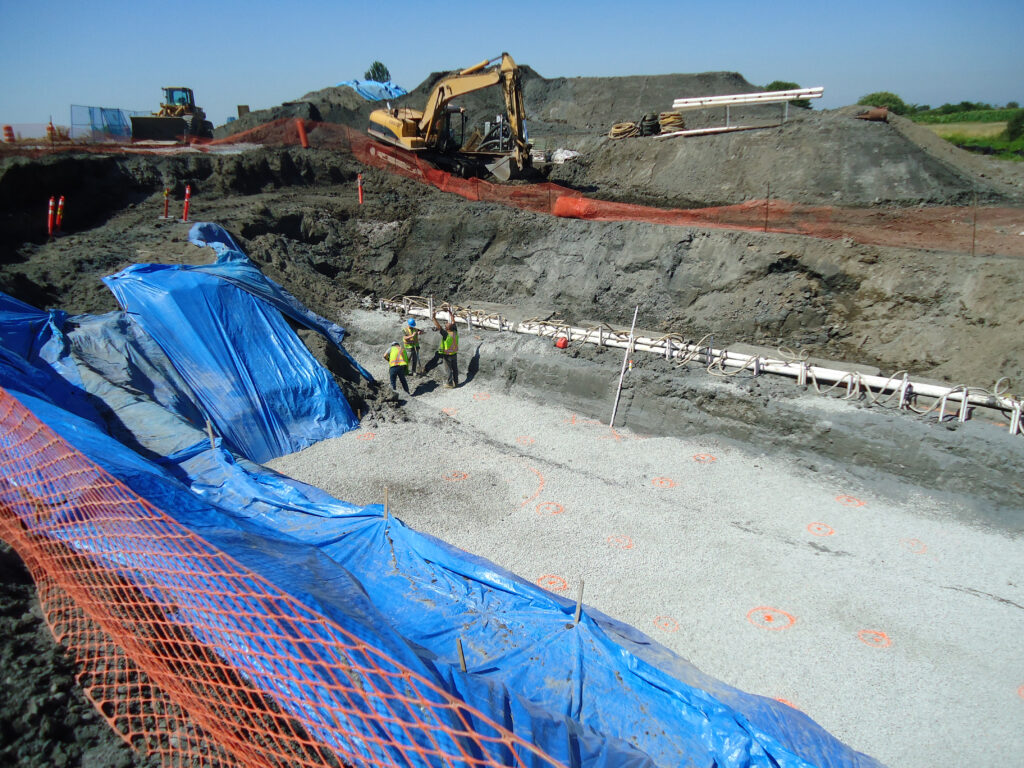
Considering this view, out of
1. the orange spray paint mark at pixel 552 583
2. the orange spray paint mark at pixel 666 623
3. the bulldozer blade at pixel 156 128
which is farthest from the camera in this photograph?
the bulldozer blade at pixel 156 128

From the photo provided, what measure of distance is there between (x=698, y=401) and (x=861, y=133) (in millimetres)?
9968

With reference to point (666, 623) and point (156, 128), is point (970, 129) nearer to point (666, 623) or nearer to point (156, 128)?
point (666, 623)

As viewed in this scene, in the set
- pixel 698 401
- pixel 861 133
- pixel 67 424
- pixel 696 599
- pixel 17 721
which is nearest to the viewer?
pixel 17 721

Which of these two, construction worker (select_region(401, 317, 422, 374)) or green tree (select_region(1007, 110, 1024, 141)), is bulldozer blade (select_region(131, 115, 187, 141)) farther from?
green tree (select_region(1007, 110, 1024, 141))

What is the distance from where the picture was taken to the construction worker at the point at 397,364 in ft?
36.3

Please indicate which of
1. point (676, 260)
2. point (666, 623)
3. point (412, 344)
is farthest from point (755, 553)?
point (676, 260)

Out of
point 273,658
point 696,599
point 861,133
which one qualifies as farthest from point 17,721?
point 861,133

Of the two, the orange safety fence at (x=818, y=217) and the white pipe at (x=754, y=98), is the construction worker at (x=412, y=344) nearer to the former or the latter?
the orange safety fence at (x=818, y=217)

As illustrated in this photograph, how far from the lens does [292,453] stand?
927 cm

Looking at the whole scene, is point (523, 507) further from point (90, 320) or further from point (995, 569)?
point (90, 320)

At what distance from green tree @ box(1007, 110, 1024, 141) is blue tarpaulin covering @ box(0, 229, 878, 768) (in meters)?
31.3

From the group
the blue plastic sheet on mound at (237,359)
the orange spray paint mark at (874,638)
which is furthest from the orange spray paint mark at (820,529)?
the blue plastic sheet on mound at (237,359)

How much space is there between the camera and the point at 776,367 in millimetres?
9477

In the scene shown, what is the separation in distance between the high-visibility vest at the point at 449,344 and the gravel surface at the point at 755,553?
1.43 metres
